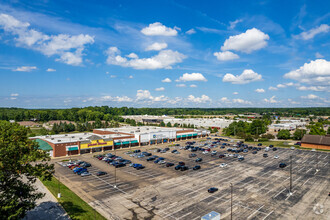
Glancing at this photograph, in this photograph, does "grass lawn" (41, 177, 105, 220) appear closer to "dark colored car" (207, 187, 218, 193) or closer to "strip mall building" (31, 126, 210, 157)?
"dark colored car" (207, 187, 218, 193)

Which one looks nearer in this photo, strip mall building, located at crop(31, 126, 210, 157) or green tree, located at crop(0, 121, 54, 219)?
green tree, located at crop(0, 121, 54, 219)

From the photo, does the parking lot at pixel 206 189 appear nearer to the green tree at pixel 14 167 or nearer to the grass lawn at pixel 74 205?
the grass lawn at pixel 74 205

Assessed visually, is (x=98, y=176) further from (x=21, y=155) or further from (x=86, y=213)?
(x=21, y=155)

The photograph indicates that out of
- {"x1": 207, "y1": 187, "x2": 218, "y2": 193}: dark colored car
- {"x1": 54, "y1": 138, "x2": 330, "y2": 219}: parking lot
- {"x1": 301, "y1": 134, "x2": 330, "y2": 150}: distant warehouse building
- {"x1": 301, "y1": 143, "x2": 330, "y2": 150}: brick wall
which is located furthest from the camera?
{"x1": 301, "y1": 134, "x2": 330, "y2": 150}: distant warehouse building

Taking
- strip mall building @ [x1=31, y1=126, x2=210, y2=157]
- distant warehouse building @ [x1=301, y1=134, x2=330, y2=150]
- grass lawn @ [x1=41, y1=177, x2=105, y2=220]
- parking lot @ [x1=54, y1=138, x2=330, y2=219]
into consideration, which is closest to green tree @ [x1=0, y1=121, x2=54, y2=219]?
grass lawn @ [x1=41, y1=177, x2=105, y2=220]

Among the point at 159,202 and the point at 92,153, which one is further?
the point at 92,153

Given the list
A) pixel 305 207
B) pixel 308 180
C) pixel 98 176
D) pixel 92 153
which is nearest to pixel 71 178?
pixel 98 176

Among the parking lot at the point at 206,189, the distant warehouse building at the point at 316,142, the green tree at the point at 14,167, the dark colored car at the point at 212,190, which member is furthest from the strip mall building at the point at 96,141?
the distant warehouse building at the point at 316,142

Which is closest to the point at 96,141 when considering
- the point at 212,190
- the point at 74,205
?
the point at 74,205
